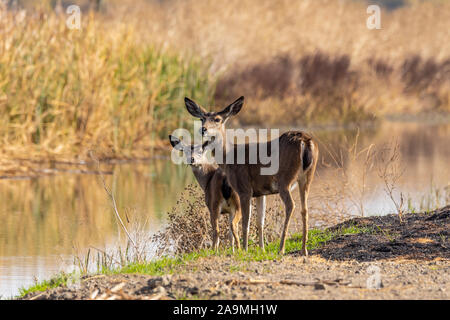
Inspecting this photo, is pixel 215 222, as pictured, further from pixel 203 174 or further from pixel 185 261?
pixel 185 261

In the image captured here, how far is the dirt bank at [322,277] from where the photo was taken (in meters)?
7.90

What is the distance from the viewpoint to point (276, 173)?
34.2ft

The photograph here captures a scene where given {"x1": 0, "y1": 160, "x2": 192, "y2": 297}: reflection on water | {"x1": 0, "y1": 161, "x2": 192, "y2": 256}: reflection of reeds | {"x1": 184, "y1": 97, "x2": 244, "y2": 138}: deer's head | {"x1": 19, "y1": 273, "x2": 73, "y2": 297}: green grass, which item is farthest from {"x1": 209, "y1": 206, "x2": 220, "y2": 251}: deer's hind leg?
{"x1": 19, "y1": 273, "x2": 73, "y2": 297}: green grass

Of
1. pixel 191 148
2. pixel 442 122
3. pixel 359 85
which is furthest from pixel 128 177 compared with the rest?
pixel 442 122

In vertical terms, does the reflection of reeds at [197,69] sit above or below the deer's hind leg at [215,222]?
above

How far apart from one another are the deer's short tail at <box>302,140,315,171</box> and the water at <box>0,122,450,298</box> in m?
2.89

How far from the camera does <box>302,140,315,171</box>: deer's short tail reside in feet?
33.1

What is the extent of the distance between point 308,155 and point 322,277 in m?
1.81

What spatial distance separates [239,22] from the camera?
3831 cm

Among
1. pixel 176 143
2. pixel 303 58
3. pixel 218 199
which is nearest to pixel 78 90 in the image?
pixel 176 143

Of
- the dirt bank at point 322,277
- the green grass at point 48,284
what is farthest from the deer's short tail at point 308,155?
the green grass at point 48,284

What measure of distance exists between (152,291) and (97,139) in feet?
49.6

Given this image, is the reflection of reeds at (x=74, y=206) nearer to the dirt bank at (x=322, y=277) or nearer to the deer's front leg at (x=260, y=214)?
the deer's front leg at (x=260, y=214)
